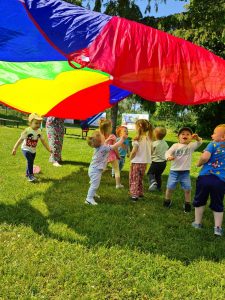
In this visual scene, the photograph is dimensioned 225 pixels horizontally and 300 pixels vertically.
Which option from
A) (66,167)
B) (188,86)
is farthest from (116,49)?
(66,167)

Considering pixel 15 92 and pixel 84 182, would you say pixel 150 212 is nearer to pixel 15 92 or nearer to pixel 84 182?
pixel 84 182

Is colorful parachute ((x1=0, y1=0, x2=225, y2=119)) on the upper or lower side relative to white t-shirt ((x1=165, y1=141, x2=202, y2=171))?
upper

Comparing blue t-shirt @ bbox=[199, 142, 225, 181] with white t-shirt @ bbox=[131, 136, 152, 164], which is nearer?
blue t-shirt @ bbox=[199, 142, 225, 181]

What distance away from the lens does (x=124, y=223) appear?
4.62m

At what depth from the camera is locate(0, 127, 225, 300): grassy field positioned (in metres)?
3.04

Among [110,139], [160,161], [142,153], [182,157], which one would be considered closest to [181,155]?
[182,157]

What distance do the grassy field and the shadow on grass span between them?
0.04 ft

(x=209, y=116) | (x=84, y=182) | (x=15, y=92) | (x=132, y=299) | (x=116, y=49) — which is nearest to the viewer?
(x=132, y=299)

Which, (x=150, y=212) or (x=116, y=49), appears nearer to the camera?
(x=116, y=49)

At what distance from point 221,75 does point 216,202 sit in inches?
62.3

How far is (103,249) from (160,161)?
317 cm

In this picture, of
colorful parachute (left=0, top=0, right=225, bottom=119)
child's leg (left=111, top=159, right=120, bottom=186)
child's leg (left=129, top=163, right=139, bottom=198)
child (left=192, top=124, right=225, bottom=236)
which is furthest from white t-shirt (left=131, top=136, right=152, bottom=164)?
colorful parachute (left=0, top=0, right=225, bottom=119)

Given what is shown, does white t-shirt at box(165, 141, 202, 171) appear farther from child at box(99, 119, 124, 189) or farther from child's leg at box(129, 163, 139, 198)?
child at box(99, 119, 124, 189)

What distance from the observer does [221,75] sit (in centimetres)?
400
